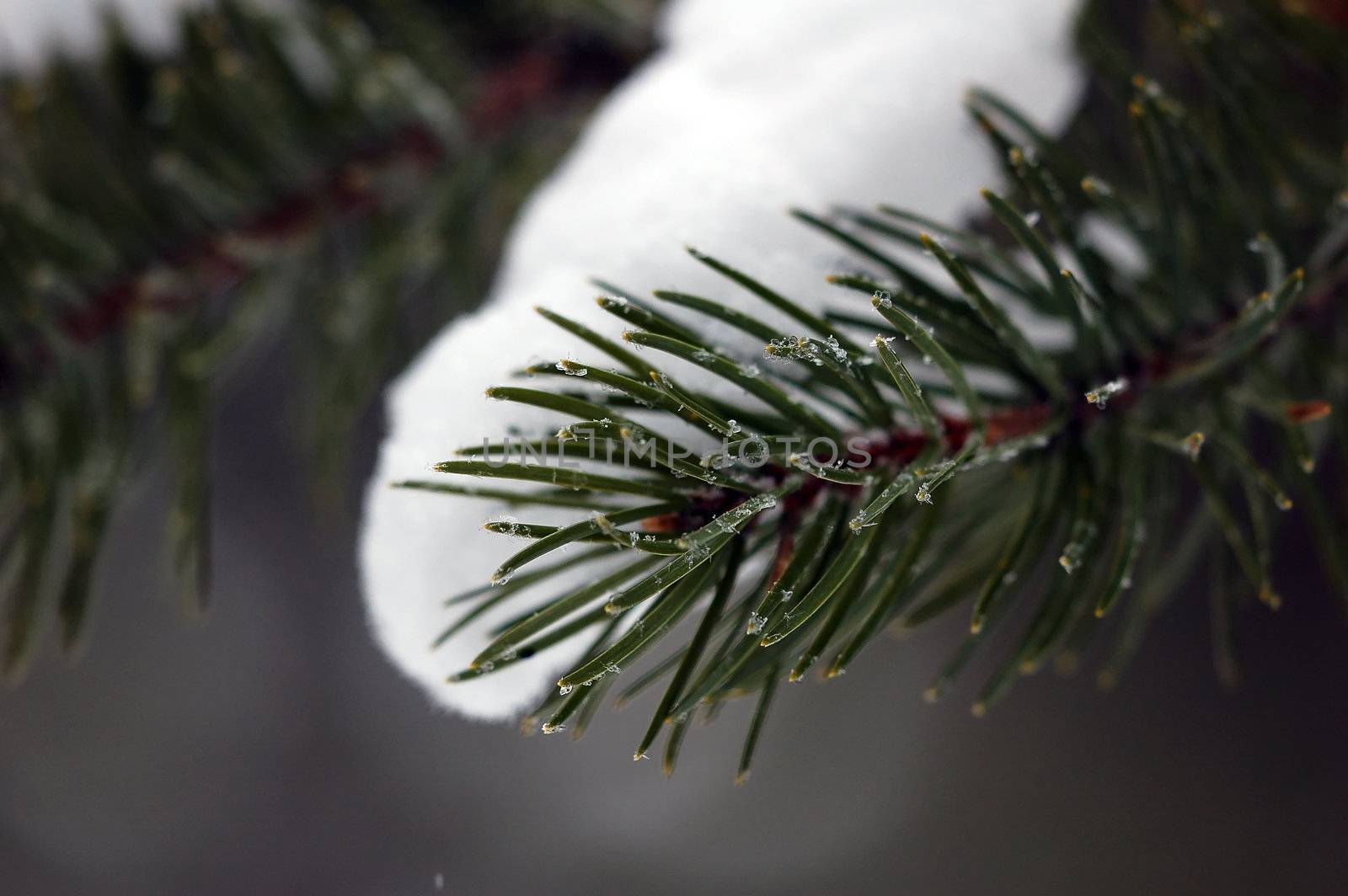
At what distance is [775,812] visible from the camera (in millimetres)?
1405

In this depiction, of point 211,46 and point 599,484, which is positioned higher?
point 211,46

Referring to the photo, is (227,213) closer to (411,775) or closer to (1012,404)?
(1012,404)

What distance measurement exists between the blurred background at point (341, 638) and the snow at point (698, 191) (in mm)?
122

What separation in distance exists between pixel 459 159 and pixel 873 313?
26cm

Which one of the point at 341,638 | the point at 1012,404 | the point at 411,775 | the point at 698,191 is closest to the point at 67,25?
the point at 698,191

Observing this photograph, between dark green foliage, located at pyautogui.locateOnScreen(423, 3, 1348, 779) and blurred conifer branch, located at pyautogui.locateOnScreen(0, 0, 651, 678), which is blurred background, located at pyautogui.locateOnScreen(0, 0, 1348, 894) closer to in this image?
blurred conifer branch, located at pyautogui.locateOnScreen(0, 0, 651, 678)

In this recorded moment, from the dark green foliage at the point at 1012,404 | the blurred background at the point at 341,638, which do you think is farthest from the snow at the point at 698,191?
the blurred background at the point at 341,638

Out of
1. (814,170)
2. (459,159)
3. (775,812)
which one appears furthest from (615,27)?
(775,812)

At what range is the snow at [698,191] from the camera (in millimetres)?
238

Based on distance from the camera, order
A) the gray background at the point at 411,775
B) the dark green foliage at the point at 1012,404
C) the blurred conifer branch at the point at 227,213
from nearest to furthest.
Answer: the dark green foliage at the point at 1012,404 < the blurred conifer branch at the point at 227,213 < the gray background at the point at 411,775

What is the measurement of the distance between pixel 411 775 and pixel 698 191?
1.31 meters

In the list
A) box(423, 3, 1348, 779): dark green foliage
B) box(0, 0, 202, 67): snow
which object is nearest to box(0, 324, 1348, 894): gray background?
box(0, 0, 202, 67): snow

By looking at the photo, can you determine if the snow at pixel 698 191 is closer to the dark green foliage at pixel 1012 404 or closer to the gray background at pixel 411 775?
the dark green foliage at pixel 1012 404

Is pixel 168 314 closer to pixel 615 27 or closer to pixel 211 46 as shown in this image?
pixel 211 46
